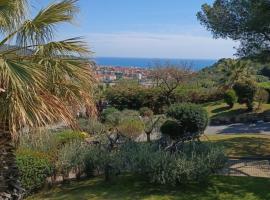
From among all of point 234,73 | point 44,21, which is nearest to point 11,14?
point 44,21

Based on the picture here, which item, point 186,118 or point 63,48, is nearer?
point 63,48

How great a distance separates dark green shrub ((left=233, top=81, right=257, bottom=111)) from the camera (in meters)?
26.0

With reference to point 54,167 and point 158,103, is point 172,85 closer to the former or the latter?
point 158,103

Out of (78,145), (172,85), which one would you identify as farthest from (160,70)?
(78,145)

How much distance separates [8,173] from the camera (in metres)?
7.02

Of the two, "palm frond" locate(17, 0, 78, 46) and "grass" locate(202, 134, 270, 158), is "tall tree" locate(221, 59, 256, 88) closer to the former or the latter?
"grass" locate(202, 134, 270, 158)

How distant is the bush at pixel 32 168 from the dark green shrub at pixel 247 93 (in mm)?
18187

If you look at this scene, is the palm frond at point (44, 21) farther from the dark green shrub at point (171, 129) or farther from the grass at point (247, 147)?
the dark green shrub at point (171, 129)

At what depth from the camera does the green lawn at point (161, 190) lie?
9195 mm

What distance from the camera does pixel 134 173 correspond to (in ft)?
34.2

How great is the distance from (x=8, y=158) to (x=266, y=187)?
5.83m

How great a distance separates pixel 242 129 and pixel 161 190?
14.3m

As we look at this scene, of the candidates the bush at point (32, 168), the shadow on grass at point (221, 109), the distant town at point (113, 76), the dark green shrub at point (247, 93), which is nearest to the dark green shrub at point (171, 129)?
the distant town at point (113, 76)

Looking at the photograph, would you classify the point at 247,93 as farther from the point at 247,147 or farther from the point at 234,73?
the point at 247,147
